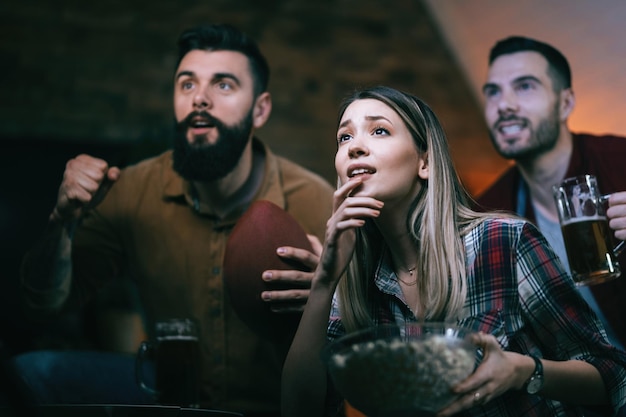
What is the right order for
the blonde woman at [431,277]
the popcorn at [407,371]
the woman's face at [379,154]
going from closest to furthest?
the popcorn at [407,371]
the blonde woman at [431,277]
the woman's face at [379,154]

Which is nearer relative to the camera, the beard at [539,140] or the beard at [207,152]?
the beard at [207,152]

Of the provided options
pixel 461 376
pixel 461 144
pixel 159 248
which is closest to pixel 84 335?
pixel 159 248

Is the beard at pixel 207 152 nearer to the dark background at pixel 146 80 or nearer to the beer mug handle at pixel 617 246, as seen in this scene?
the beer mug handle at pixel 617 246

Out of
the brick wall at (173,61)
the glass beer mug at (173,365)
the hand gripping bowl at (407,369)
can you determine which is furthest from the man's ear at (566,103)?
the brick wall at (173,61)

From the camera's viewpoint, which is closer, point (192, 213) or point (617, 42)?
point (192, 213)

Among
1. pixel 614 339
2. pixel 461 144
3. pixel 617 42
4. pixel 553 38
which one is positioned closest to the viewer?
pixel 614 339

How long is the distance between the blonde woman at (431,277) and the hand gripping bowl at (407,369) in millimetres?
236

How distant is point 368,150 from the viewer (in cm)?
168

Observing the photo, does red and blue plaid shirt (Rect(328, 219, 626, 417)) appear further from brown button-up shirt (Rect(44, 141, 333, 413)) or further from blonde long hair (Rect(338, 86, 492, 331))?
brown button-up shirt (Rect(44, 141, 333, 413))

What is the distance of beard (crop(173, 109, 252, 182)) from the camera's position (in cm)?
254

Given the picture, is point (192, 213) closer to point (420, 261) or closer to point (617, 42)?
point (420, 261)

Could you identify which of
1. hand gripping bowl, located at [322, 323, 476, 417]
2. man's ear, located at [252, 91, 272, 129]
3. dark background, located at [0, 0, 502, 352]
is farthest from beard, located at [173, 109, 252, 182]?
dark background, located at [0, 0, 502, 352]

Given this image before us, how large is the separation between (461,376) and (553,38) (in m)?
2.08

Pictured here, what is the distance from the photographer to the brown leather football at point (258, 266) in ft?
6.32
